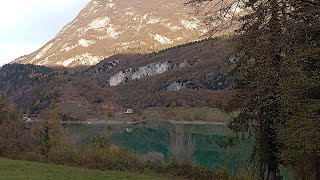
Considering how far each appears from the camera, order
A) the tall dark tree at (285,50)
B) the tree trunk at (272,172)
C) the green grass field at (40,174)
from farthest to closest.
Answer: the green grass field at (40,174) < the tree trunk at (272,172) < the tall dark tree at (285,50)

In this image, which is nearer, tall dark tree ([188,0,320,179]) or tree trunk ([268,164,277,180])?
tall dark tree ([188,0,320,179])

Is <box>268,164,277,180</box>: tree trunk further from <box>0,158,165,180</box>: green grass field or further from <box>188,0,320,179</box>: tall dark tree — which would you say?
<box>0,158,165,180</box>: green grass field

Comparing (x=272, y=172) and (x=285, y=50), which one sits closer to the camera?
(x=285, y=50)

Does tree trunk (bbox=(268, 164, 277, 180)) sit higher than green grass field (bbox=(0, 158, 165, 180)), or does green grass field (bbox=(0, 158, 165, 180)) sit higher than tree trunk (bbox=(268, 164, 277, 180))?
tree trunk (bbox=(268, 164, 277, 180))

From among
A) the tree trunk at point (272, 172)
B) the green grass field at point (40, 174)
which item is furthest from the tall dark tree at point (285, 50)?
the green grass field at point (40, 174)

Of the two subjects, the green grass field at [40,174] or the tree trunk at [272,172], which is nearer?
the tree trunk at [272,172]

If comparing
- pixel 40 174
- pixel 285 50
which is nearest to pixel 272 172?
pixel 285 50

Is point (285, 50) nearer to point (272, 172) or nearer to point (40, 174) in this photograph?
point (272, 172)

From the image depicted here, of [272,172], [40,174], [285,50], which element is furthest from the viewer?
[40,174]

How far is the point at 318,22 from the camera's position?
26.4ft

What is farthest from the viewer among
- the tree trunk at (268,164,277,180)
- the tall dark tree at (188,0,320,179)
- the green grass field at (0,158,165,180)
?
the green grass field at (0,158,165,180)

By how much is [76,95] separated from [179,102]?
4767 centimetres

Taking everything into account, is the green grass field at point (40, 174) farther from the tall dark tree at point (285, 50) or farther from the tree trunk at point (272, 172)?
the tall dark tree at point (285, 50)

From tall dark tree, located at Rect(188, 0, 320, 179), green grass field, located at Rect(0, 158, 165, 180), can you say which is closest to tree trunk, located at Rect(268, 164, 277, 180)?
tall dark tree, located at Rect(188, 0, 320, 179)
